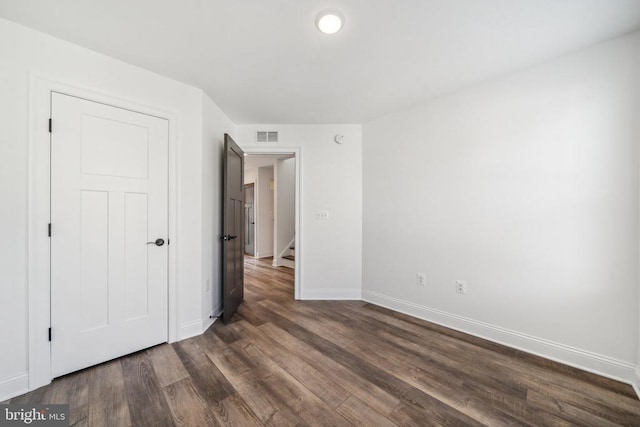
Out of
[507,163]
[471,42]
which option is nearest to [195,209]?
[471,42]

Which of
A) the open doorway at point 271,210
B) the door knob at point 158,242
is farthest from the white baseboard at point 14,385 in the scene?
the open doorway at point 271,210

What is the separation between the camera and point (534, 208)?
2018mm

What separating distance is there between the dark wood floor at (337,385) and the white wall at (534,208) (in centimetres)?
31

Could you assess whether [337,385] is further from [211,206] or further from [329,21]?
[329,21]

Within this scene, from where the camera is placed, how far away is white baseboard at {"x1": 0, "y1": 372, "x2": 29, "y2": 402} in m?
1.48

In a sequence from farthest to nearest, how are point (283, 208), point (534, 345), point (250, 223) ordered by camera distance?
point (250, 223), point (283, 208), point (534, 345)

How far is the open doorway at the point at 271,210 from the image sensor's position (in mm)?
5406

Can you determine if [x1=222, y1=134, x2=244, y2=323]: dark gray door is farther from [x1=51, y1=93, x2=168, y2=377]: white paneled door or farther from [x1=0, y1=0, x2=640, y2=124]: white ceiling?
[x1=0, y1=0, x2=640, y2=124]: white ceiling

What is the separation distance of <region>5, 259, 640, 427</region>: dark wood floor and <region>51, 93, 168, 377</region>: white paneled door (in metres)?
0.22

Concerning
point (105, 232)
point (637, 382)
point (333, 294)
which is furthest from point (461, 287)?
point (105, 232)

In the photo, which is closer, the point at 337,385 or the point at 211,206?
the point at 337,385

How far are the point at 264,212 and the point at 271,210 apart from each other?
0.74ft

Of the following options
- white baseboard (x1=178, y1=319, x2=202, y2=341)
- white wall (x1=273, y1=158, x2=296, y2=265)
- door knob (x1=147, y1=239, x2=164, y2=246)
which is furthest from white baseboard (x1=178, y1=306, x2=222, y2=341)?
white wall (x1=273, y1=158, x2=296, y2=265)

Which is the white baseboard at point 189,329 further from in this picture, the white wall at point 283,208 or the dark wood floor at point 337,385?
A: the white wall at point 283,208
